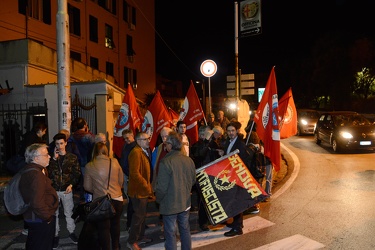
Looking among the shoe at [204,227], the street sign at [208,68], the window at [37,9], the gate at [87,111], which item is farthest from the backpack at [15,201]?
the window at [37,9]

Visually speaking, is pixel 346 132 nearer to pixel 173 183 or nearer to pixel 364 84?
pixel 173 183

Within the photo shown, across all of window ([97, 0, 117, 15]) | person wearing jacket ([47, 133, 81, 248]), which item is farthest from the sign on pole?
window ([97, 0, 117, 15])

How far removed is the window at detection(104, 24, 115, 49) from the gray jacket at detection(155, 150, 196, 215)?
93.2 feet

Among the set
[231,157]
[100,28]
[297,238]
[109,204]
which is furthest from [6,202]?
[100,28]

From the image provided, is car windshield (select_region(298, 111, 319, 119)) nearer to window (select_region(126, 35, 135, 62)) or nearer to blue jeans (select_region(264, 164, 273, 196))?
blue jeans (select_region(264, 164, 273, 196))

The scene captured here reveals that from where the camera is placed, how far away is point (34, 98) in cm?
1334

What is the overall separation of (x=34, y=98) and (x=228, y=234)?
9588 millimetres

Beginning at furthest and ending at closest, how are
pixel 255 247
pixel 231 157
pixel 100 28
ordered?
pixel 100 28
pixel 231 157
pixel 255 247

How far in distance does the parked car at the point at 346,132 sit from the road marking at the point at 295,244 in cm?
983

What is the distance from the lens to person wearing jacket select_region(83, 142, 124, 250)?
504 cm

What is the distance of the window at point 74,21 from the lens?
27.0 metres

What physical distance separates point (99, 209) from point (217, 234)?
2285 millimetres

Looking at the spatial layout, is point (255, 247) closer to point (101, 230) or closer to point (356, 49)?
point (101, 230)

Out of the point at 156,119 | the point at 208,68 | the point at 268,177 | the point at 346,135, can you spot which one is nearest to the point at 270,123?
the point at 268,177
